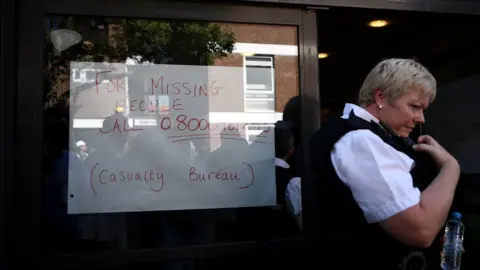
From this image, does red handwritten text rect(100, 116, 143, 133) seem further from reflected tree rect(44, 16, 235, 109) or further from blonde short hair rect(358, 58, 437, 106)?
blonde short hair rect(358, 58, 437, 106)

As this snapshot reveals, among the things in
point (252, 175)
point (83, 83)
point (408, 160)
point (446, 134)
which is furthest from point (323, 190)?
point (446, 134)

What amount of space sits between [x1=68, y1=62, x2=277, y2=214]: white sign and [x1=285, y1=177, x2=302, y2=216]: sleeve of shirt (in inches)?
3.6

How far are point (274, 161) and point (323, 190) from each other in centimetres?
85

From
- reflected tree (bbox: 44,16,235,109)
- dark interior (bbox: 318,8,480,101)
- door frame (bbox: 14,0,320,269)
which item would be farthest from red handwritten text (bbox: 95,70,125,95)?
dark interior (bbox: 318,8,480,101)

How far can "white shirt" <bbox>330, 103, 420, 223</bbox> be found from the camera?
61.3 inches

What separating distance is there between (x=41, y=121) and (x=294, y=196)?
4.65 feet

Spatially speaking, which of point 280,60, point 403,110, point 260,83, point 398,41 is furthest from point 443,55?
point 403,110

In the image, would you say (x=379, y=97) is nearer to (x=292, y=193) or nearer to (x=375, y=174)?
(x=375, y=174)

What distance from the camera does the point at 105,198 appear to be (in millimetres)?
2359

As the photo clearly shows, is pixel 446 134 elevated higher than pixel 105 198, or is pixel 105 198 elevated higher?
pixel 446 134

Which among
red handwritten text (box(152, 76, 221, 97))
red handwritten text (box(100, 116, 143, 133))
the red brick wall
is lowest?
red handwritten text (box(100, 116, 143, 133))

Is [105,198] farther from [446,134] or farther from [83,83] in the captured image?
[446,134]

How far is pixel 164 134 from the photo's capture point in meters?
2.48

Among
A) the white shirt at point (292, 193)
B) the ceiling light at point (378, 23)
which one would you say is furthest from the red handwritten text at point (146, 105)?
the ceiling light at point (378, 23)
